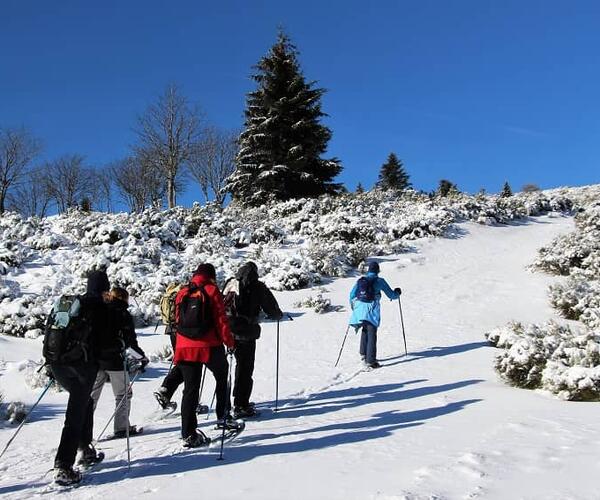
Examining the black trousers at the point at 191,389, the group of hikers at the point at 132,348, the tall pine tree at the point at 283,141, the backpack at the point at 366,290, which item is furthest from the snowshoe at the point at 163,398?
the tall pine tree at the point at 283,141

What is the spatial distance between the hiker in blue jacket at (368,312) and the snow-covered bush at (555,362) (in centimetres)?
204

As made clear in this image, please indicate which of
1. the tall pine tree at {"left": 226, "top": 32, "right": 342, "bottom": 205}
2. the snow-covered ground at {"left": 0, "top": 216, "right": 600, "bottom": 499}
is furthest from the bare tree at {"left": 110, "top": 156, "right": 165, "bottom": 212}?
the snow-covered ground at {"left": 0, "top": 216, "right": 600, "bottom": 499}

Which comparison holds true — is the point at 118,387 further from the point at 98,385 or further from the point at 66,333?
the point at 66,333

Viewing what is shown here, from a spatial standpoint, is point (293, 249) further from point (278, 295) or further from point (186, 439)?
point (186, 439)

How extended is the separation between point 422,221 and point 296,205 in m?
5.48

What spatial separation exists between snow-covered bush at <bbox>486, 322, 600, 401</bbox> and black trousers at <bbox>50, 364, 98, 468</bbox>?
5425mm

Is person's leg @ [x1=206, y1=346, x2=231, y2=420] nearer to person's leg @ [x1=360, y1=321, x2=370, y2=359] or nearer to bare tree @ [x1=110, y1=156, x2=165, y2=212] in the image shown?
person's leg @ [x1=360, y1=321, x2=370, y2=359]

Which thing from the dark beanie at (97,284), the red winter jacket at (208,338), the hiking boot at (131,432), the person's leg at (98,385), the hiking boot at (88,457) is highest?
the dark beanie at (97,284)

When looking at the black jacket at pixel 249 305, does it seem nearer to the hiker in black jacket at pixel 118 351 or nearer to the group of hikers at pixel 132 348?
the group of hikers at pixel 132 348

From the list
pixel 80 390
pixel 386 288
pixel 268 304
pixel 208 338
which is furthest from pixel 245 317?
pixel 386 288

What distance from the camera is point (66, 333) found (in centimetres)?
415

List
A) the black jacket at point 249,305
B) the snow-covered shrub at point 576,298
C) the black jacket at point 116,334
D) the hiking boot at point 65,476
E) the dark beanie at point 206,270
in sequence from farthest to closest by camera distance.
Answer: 1. the snow-covered shrub at point 576,298
2. the black jacket at point 249,305
3. the dark beanie at point 206,270
4. the black jacket at point 116,334
5. the hiking boot at point 65,476

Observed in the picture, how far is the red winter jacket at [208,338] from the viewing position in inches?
193

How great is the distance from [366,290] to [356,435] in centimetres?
405
